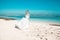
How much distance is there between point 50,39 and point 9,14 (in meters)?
5.87

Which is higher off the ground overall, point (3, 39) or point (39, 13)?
point (39, 13)

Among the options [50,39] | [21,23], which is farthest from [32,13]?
[50,39]

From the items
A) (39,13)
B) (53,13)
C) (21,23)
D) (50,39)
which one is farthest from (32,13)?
(50,39)

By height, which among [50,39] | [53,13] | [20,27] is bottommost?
[50,39]

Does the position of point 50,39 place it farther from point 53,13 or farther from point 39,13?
point 39,13

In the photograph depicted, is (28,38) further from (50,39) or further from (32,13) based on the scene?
(32,13)

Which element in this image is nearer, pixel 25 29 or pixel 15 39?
pixel 15 39

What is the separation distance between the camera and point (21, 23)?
9.55 feet

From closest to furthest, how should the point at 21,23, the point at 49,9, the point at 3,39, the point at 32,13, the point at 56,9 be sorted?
the point at 3,39
the point at 21,23
the point at 56,9
the point at 49,9
the point at 32,13

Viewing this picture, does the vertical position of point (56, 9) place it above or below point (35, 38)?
above

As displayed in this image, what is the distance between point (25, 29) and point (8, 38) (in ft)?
2.55

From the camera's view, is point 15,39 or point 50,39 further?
point 50,39

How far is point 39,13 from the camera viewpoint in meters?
7.53

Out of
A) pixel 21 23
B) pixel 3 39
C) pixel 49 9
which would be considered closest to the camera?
pixel 3 39
